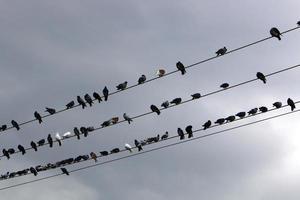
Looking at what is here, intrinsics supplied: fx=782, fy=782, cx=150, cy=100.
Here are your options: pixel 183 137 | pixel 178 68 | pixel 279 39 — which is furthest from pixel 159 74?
pixel 279 39

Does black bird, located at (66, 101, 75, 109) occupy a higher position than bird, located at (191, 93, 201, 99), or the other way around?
black bird, located at (66, 101, 75, 109)

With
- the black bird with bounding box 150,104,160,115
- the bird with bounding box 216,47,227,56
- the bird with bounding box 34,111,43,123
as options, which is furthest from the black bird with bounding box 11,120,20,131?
the bird with bounding box 216,47,227,56

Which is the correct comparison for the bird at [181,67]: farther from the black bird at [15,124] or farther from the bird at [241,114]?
the black bird at [15,124]

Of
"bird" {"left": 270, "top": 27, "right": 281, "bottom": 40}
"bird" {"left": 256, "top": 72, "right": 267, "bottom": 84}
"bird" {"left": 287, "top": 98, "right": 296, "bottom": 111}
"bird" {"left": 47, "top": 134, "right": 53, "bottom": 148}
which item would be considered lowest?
"bird" {"left": 287, "top": 98, "right": 296, "bottom": 111}

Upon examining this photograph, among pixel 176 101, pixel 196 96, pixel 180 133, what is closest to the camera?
pixel 196 96

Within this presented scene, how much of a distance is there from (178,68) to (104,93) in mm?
4998

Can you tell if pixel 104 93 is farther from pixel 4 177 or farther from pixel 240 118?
pixel 4 177

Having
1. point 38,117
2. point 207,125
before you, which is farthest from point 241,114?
point 38,117

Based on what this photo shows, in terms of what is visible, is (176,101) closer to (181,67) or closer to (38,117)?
(181,67)

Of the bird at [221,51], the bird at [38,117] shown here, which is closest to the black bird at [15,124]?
the bird at [38,117]

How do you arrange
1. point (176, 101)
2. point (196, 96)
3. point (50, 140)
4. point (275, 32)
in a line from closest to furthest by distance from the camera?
point (275, 32) < point (196, 96) < point (176, 101) < point (50, 140)

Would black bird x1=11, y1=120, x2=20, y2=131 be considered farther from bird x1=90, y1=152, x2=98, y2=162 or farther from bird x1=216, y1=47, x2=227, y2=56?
bird x1=216, y1=47, x2=227, y2=56

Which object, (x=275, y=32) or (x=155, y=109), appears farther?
(x=155, y=109)

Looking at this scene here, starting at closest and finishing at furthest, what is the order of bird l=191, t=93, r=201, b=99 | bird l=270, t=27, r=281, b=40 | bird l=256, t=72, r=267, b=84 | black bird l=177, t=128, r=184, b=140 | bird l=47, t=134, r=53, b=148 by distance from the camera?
1. bird l=270, t=27, r=281, b=40
2. bird l=256, t=72, r=267, b=84
3. bird l=191, t=93, r=201, b=99
4. black bird l=177, t=128, r=184, b=140
5. bird l=47, t=134, r=53, b=148
